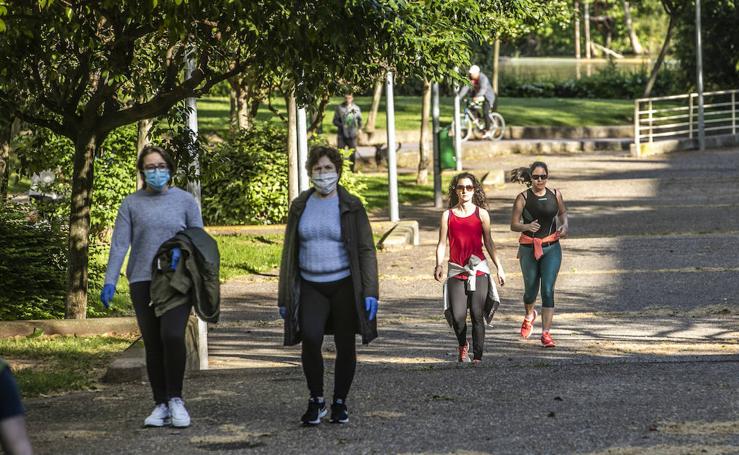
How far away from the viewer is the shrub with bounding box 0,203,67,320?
13.6 metres

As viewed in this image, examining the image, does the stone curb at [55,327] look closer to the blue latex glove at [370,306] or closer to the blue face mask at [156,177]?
the blue face mask at [156,177]

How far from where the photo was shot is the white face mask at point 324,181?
8.20m

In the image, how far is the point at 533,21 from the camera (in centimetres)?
2550

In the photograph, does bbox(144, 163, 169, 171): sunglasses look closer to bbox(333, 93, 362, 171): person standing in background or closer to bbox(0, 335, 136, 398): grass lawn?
bbox(0, 335, 136, 398): grass lawn

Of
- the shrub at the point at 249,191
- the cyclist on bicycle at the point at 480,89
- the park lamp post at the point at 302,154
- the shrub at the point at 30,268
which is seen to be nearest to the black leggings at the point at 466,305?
the shrub at the point at 30,268

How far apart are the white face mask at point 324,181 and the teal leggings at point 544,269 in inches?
174

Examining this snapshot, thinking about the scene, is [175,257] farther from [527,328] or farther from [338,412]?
[527,328]

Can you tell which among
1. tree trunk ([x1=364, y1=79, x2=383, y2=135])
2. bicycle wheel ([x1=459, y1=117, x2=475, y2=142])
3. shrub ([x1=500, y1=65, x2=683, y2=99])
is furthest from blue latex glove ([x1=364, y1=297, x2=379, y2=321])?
shrub ([x1=500, y1=65, x2=683, y2=99])

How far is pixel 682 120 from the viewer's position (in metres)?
40.3

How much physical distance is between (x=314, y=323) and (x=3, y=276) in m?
6.29

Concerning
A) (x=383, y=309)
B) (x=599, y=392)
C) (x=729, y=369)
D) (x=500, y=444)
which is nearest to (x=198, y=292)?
(x=500, y=444)

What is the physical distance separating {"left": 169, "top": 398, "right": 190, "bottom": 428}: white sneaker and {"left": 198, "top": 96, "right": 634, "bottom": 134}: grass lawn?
2717 centimetres

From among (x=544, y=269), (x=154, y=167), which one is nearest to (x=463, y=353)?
(x=544, y=269)

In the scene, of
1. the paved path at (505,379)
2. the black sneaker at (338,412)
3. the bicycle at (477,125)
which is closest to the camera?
the paved path at (505,379)
